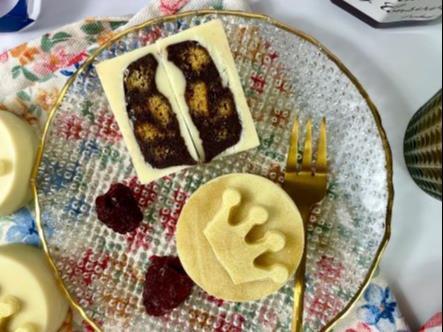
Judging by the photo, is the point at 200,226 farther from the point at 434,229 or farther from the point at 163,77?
the point at 434,229

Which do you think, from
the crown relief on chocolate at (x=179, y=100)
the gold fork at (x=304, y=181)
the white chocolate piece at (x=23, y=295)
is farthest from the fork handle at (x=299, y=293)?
the white chocolate piece at (x=23, y=295)

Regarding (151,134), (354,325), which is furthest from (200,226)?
(354,325)

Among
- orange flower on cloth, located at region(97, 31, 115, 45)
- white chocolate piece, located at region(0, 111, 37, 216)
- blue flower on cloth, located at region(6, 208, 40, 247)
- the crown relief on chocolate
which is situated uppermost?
orange flower on cloth, located at region(97, 31, 115, 45)

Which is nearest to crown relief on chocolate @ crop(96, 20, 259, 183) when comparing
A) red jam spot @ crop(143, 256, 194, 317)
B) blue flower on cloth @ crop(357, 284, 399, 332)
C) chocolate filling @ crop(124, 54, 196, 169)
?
chocolate filling @ crop(124, 54, 196, 169)

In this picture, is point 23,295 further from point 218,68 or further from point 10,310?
point 218,68

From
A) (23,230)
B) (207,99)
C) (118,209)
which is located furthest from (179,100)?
(23,230)

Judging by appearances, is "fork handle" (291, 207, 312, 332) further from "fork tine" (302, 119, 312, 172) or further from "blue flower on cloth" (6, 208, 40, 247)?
"blue flower on cloth" (6, 208, 40, 247)

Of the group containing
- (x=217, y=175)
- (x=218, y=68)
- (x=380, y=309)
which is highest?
(x=218, y=68)
